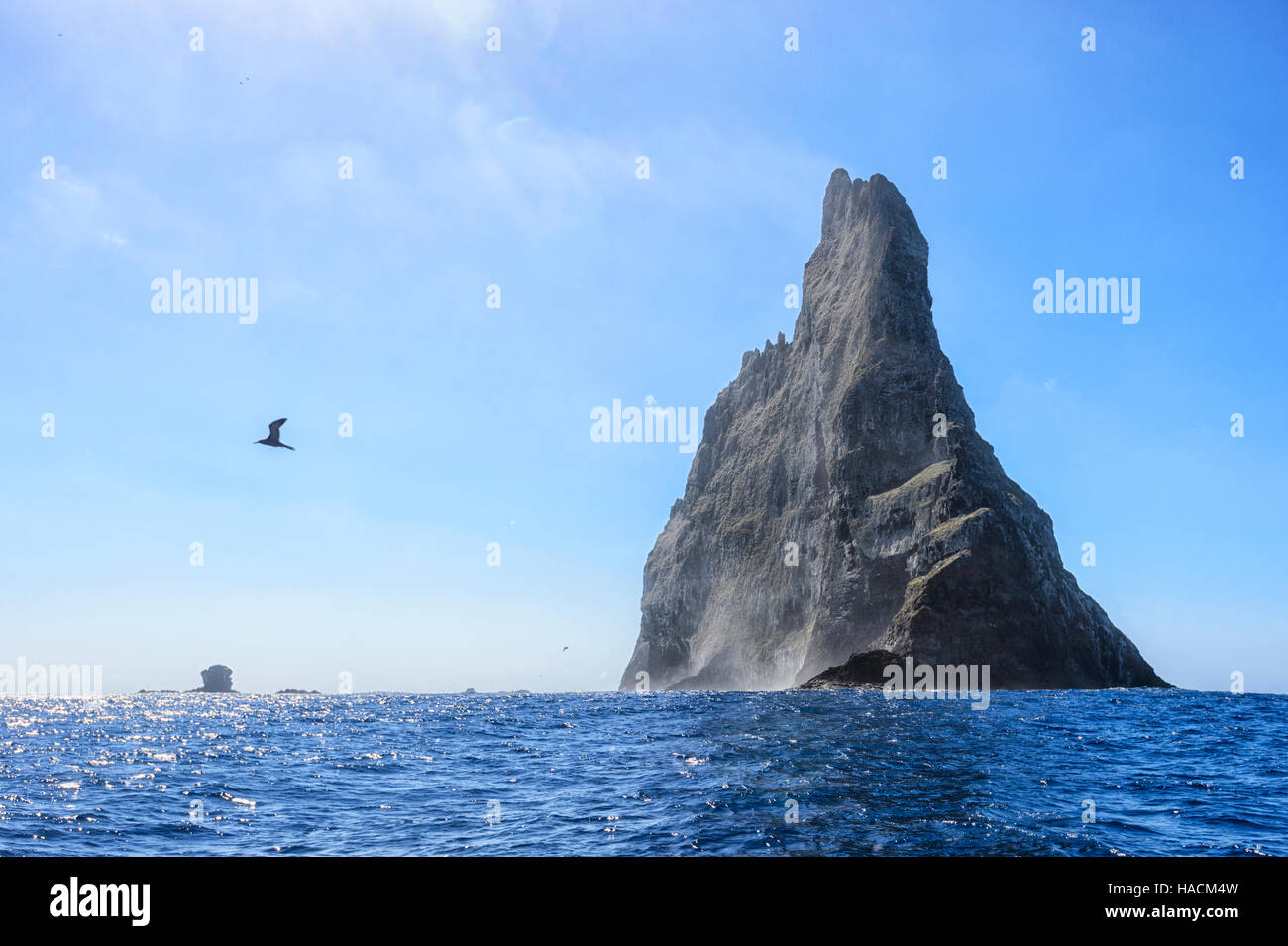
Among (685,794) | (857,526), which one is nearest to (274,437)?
(685,794)

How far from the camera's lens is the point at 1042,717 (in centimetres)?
4581

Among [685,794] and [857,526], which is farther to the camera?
[857,526]

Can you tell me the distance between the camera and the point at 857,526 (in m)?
125

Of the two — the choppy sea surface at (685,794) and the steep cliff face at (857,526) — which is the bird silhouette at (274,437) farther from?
the steep cliff face at (857,526)

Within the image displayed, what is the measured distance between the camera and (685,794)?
20172 mm

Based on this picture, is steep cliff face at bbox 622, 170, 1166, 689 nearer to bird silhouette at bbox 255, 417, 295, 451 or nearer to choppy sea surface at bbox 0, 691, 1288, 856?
choppy sea surface at bbox 0, 691, 1288, 856

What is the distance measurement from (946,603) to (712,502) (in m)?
82.8

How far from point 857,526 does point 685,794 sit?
11023cm

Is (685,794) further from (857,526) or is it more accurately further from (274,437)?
(857,526)

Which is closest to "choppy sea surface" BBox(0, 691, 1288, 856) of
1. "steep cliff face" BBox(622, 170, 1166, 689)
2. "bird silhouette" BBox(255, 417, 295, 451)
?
"bird silhouette" BBox(255, 417, 295, 451)

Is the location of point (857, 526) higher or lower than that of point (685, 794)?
higher
